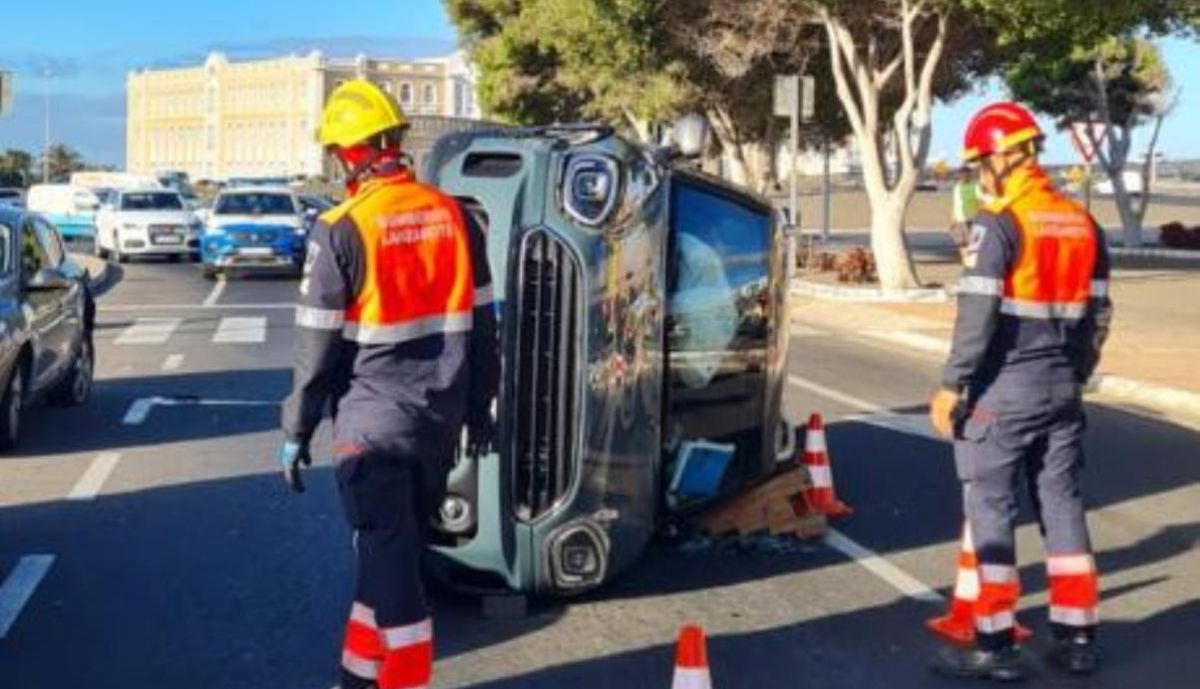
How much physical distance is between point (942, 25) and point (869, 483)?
15.3 m

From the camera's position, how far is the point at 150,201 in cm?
3781

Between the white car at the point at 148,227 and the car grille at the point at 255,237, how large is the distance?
21.4 feet

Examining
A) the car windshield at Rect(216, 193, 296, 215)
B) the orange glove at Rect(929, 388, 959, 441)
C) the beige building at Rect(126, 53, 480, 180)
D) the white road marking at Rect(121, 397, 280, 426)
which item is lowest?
the white road marking at Rect(121, 397, 280, 426)

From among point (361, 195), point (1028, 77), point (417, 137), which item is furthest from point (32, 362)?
point (1028, 77)

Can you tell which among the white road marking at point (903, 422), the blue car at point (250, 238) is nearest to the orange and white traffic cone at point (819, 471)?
the white road marking at point (903, 422)

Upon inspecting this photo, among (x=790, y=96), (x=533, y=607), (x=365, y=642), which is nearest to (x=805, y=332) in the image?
(x=790, y=96)

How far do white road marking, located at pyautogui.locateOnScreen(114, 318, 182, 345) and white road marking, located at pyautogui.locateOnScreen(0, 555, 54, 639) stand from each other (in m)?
11.2

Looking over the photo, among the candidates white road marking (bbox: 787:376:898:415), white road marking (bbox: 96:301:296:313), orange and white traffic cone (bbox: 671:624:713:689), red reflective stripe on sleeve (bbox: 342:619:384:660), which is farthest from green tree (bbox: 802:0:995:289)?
orange and white traffic cone (bbox: 671:624:713:689)

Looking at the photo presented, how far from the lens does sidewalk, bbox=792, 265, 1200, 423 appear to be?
1450 centimetres

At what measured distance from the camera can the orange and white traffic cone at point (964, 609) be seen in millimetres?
6434

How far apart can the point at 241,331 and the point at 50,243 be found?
6.96 m

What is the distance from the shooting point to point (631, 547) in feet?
22.3

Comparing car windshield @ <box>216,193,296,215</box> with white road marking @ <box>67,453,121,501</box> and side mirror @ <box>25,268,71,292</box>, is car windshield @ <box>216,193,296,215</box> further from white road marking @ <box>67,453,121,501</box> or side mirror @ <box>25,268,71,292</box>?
white road marking @ <box>67,453,121,501</box>

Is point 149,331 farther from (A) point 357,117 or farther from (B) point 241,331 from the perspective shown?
(A) point 357,117
